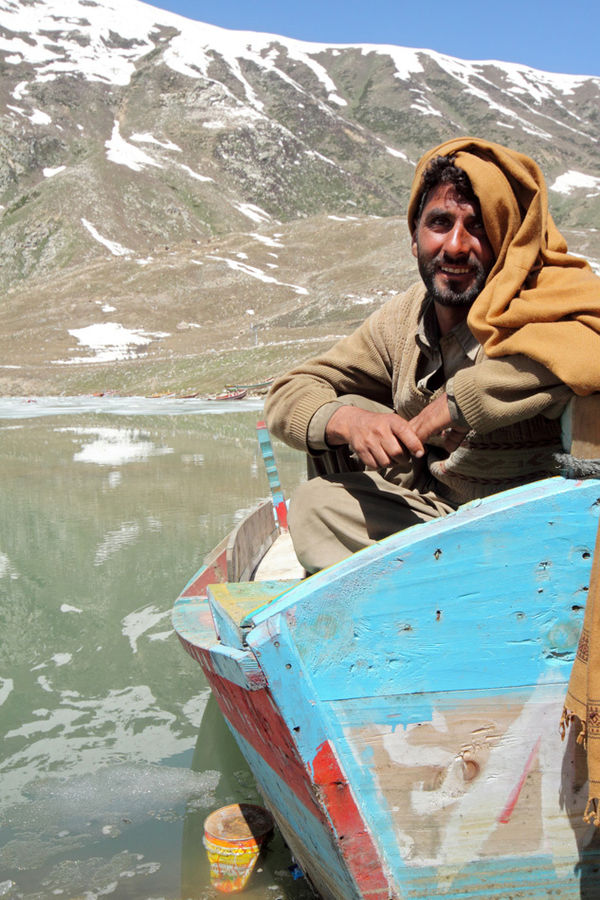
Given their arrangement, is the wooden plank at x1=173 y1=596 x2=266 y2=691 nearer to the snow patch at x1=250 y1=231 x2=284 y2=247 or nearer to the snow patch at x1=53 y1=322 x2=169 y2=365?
the snow patch at x1=53 y1=322 x2=169 y2=365

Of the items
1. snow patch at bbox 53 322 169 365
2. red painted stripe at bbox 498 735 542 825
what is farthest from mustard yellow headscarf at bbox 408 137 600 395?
snow patch at bbox 53 322 169 365

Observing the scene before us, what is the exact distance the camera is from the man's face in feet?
9.07

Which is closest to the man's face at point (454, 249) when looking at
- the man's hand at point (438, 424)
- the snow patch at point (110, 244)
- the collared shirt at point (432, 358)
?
the collared shirt at point (432, 358)

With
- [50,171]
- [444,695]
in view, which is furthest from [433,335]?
[50,171]

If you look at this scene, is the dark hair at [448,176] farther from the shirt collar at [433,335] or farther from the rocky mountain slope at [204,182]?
the rocky mountain slope at [204,182]

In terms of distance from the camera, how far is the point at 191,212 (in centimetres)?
9350

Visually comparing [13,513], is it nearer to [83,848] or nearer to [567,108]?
[83,848]

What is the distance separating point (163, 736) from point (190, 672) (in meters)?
0.94

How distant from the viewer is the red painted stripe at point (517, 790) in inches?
89.7

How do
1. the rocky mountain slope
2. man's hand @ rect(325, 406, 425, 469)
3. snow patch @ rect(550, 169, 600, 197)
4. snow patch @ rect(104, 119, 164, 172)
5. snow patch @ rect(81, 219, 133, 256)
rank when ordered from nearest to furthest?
man's hand @ rect(325, 406, 425, 469), the rocky mountain slope, snow patch @ rect(81, 219, 133, 256), snow patch @ rect(104, 119, 164, 172), snow patch @ rect(550, 169, 600, 197)

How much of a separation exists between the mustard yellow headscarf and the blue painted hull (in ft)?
1.14

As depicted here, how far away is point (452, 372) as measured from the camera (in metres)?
2.87

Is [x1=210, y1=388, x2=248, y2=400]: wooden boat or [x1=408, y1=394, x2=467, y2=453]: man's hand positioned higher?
[x1=408, y1=394, x2=467, y2=453]: man's hand

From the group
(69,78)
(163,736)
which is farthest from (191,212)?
(163,736)
